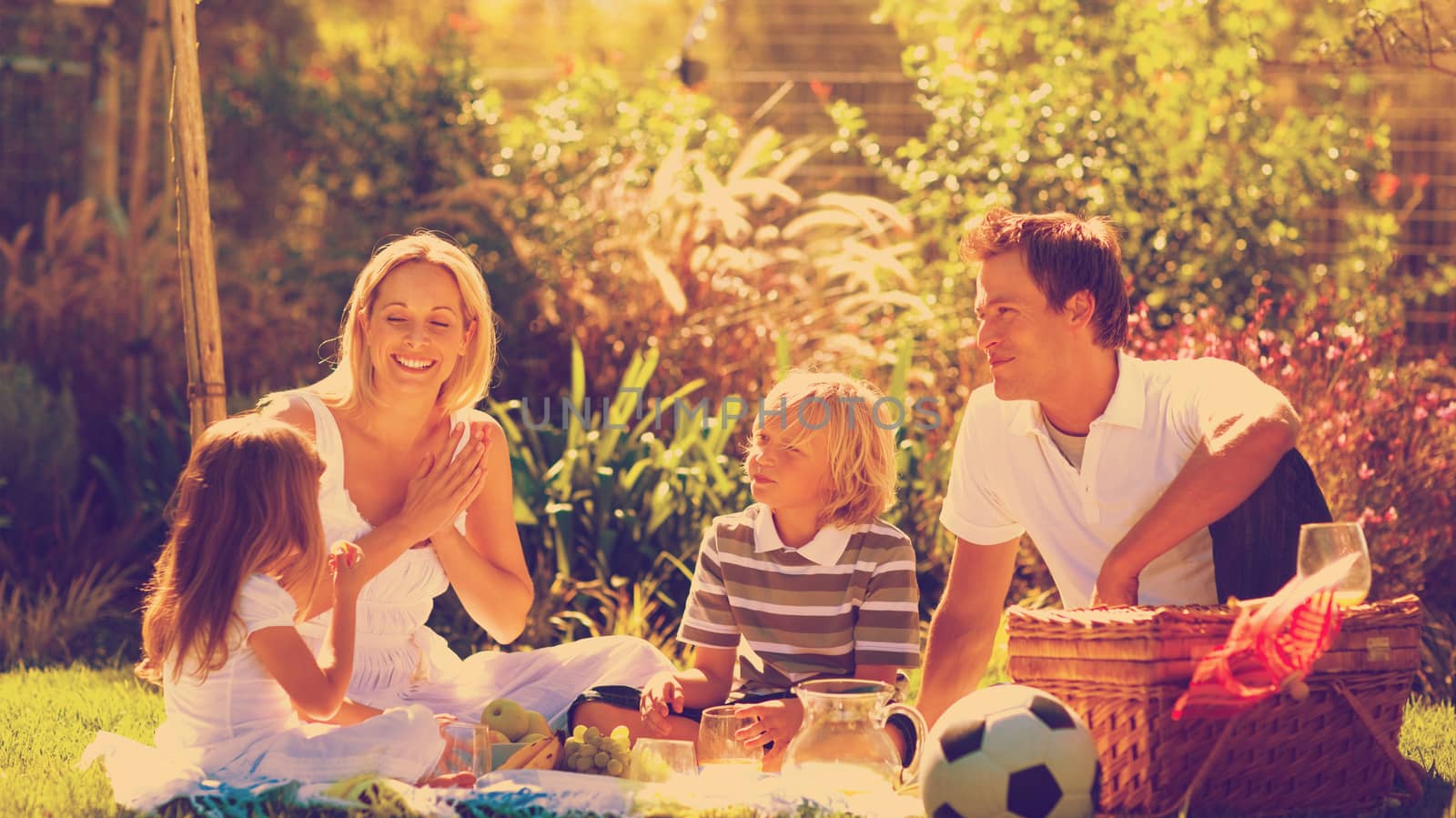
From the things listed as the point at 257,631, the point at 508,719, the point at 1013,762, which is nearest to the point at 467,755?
the point at 508,719

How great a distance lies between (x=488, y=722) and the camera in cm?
377

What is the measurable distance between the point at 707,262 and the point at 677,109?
1490 mm

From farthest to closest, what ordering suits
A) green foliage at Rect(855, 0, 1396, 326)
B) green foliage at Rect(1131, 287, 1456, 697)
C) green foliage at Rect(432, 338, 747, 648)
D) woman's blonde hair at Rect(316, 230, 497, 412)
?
green foliage at Rect(855, 0, 1396, 326) < green foliage at Rect(432, 338, 747, 648) < green foliage at Rect(1131, 287, 1456, 697) < woman's blonde hair at Rect(316, 230, 497, 412)

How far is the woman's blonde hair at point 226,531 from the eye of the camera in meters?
3.32

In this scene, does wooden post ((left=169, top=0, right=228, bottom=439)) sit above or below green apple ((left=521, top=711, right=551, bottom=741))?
above

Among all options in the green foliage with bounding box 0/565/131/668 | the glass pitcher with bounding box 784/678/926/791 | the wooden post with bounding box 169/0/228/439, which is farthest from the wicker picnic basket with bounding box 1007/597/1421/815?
the green foliage with bounding box 0/565/131/668

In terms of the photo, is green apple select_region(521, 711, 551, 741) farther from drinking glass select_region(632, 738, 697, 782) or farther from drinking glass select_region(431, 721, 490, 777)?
drinking glass select_region(632, 738, 697, 782)

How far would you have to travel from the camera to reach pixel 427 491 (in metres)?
3.89

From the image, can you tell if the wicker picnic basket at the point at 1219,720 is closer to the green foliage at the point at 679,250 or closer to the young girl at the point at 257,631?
the young girl at the point at 257,631

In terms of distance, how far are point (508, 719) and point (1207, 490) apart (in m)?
Result: 1.68

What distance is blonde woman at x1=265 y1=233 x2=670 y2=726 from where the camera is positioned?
13.1 ft

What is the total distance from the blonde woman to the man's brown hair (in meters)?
1.35

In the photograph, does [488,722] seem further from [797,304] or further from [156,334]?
[156,334]

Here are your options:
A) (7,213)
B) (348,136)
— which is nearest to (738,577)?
(348,136)
